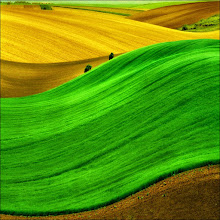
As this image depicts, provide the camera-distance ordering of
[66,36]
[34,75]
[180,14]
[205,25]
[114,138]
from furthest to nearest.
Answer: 1. [180,14]
2. [205,25]
3. [66,36]
4. [34,75]
5. [114,138]

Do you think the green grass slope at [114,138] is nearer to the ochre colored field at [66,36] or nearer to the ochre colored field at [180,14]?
the ochre colored field at [66,36]

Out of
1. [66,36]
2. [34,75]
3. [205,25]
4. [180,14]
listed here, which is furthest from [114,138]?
[180,14]

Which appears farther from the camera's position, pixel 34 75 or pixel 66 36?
pixel 66 36

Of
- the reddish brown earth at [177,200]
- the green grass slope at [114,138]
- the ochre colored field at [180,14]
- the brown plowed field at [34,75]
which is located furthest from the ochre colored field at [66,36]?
the reddish brown earth at [177,200]

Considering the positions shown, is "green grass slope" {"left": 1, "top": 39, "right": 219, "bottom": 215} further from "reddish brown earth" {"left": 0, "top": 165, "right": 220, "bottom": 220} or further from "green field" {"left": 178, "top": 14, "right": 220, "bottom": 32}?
"green field" {"left": 178, "top": 14, "right": 220, "bottom": 32}

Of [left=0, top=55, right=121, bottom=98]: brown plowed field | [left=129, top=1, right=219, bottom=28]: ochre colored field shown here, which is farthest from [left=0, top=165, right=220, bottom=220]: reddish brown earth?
[left=129, top=1, right=219, bottom=28]: ochre colored field

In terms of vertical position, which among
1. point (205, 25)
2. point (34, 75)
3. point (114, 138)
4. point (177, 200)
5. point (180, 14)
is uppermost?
point (180, 14)

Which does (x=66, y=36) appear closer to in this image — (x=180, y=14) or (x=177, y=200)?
(x=177, y=200)
